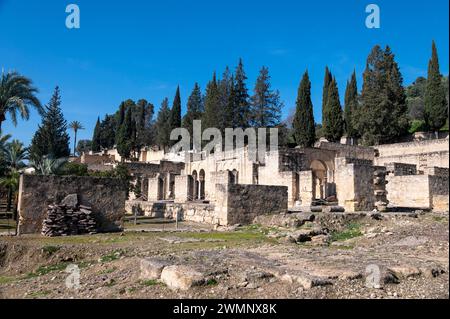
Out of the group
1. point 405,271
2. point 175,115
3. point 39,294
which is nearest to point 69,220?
point 39,294

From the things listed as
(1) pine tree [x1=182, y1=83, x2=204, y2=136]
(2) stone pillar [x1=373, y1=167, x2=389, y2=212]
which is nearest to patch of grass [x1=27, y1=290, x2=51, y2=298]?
(2) stone pillar [x1=373, y1=167, x2=389, y2=212]

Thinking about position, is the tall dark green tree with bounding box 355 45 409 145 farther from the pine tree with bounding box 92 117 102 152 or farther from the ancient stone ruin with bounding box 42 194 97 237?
the pine tree with bounding box 92 117 102 152

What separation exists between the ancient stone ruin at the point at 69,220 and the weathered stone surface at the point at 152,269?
21.8ft

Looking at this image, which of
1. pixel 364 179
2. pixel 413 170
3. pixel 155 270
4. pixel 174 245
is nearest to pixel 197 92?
pixel 413 170

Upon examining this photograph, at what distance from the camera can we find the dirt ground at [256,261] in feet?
19.5

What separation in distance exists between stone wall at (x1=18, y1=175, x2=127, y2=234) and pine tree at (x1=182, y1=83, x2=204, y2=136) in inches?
1569

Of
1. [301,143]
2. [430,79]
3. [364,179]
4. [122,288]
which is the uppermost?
[430,79]

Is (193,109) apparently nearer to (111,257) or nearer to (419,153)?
(419,153)

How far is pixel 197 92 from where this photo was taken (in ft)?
194

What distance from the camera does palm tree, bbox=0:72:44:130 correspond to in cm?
1867

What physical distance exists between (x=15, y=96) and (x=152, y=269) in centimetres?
1550
